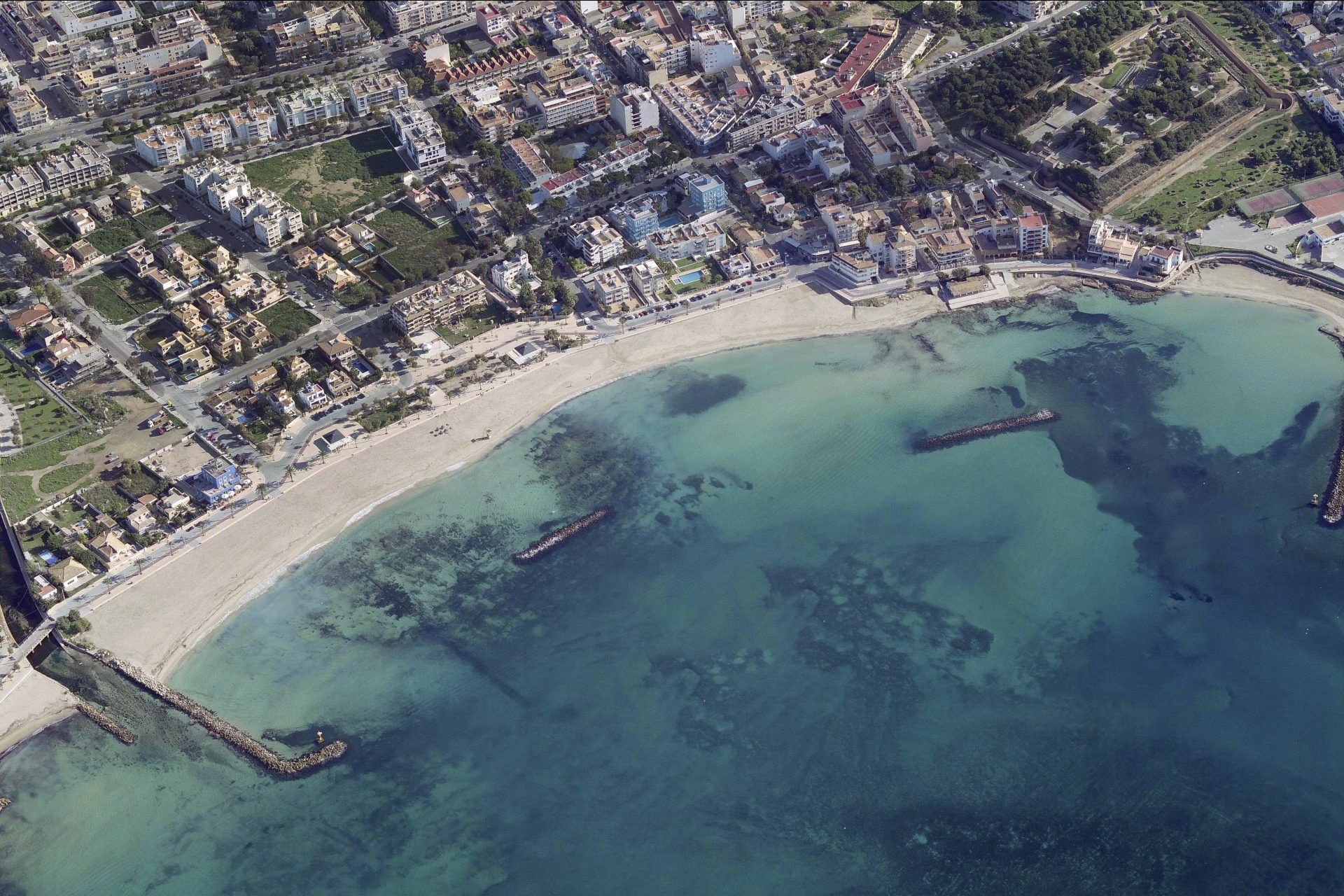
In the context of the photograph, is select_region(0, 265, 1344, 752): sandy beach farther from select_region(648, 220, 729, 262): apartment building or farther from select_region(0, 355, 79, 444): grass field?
select_region(0, 355, 79, 444): grass field

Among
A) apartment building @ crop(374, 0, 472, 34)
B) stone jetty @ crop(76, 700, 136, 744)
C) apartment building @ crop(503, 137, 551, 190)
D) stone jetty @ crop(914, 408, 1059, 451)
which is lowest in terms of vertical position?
stone jetty @ crop(914, 408, 1059, 451)

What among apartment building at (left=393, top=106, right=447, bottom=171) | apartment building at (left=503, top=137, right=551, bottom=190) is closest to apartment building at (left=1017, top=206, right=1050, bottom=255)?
apartment building at (left=503, top=137, right=551, bottom=190)

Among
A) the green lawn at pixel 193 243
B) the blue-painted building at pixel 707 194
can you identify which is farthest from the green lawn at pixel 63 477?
the blue-painted building at pixel 707 194

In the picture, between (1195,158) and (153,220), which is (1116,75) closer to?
(1195,158)

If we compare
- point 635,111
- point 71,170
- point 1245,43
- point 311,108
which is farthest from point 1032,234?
point 71,170

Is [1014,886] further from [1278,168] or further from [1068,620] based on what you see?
[1278,168]
